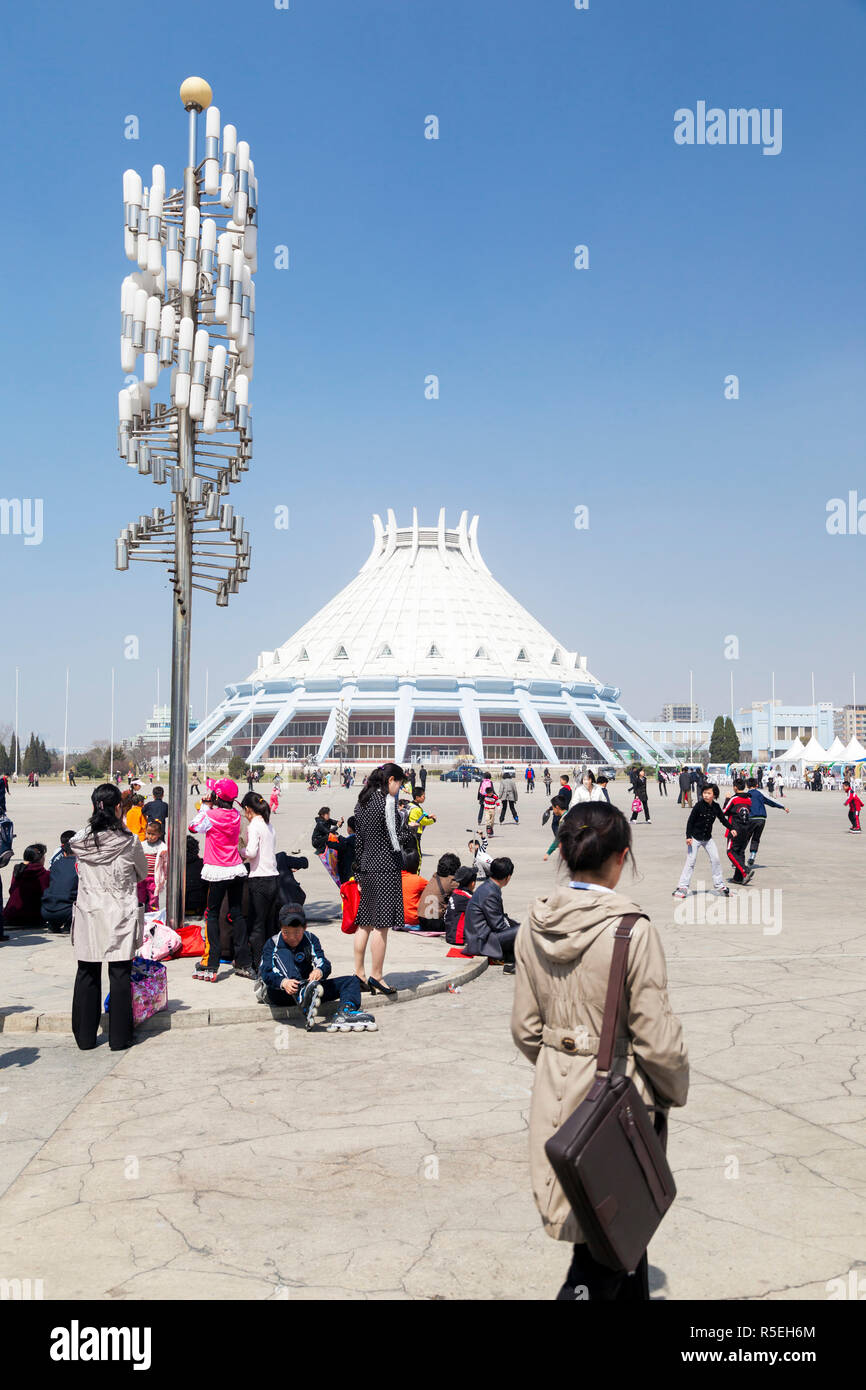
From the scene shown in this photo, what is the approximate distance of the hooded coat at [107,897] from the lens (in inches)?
280

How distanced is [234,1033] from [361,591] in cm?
10514

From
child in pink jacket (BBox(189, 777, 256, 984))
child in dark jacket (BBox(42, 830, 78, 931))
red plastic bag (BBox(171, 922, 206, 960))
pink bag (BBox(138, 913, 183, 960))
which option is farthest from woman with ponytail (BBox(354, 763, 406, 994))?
child in dark jacket (BBox(42, 830, 78, 931))

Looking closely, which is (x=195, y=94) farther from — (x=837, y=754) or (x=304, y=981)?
(x=837, y=754)

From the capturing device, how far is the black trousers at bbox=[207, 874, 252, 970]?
930 cm

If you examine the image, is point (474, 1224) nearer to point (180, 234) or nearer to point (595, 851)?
point (595, 851)

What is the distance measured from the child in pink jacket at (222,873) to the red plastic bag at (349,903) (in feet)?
4.36

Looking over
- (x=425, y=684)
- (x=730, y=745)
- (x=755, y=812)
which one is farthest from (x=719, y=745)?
(x=755, y=812)

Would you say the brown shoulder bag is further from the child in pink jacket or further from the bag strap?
the child in pink jacket

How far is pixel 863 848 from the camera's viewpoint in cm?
2228

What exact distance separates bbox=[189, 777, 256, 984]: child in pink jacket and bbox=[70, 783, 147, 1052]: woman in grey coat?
1803 mm

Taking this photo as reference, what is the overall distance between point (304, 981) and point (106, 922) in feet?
5.01

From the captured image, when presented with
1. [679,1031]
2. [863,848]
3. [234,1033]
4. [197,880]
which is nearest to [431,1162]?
[679,1031]

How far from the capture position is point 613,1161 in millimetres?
2775

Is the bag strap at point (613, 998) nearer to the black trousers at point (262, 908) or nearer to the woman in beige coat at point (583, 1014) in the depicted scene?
the woman in beige coat at point (583, 1014)
